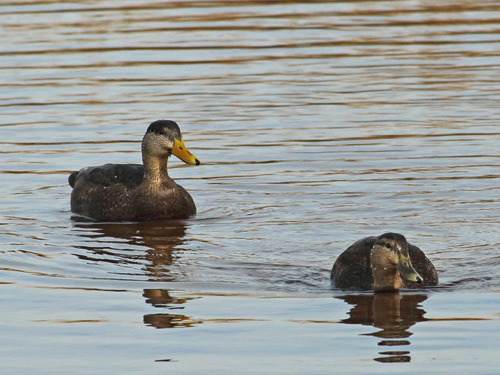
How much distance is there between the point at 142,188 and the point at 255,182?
1612mm

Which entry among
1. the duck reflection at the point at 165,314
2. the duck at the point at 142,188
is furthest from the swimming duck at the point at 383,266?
the duck at the point at 142,188

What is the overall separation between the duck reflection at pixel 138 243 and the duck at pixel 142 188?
0.19 meters

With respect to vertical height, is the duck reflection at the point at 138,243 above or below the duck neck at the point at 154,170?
below

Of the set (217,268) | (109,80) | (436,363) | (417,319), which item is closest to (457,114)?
(109,80)

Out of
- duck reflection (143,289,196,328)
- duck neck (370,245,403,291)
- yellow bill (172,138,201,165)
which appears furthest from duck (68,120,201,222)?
duck neck (370,245,403,291)

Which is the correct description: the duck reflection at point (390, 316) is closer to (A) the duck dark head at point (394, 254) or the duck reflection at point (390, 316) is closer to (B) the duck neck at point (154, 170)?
(A) the duck dark head at point (394, 254)

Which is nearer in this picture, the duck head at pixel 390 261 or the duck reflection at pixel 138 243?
the duck head at pixel 390 261

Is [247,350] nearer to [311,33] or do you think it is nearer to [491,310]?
[491,310]

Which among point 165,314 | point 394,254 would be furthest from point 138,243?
point 394,254

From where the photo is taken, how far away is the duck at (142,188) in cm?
1564

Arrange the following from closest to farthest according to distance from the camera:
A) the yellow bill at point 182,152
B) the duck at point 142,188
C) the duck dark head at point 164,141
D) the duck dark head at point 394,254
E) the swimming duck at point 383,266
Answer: the duck dark head at point 394,254, the swimming duck at point 383,266, the duck at point 142,188, the yellow bill at point 182,152, the duck dark head at point 164,141

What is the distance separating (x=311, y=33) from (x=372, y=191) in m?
13.2

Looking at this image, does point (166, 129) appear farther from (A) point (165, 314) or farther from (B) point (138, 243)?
(A) point (165, 314)

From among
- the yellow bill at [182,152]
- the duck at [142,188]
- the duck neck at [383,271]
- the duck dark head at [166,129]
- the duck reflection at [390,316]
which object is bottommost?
the duck reflection at [390,316]
